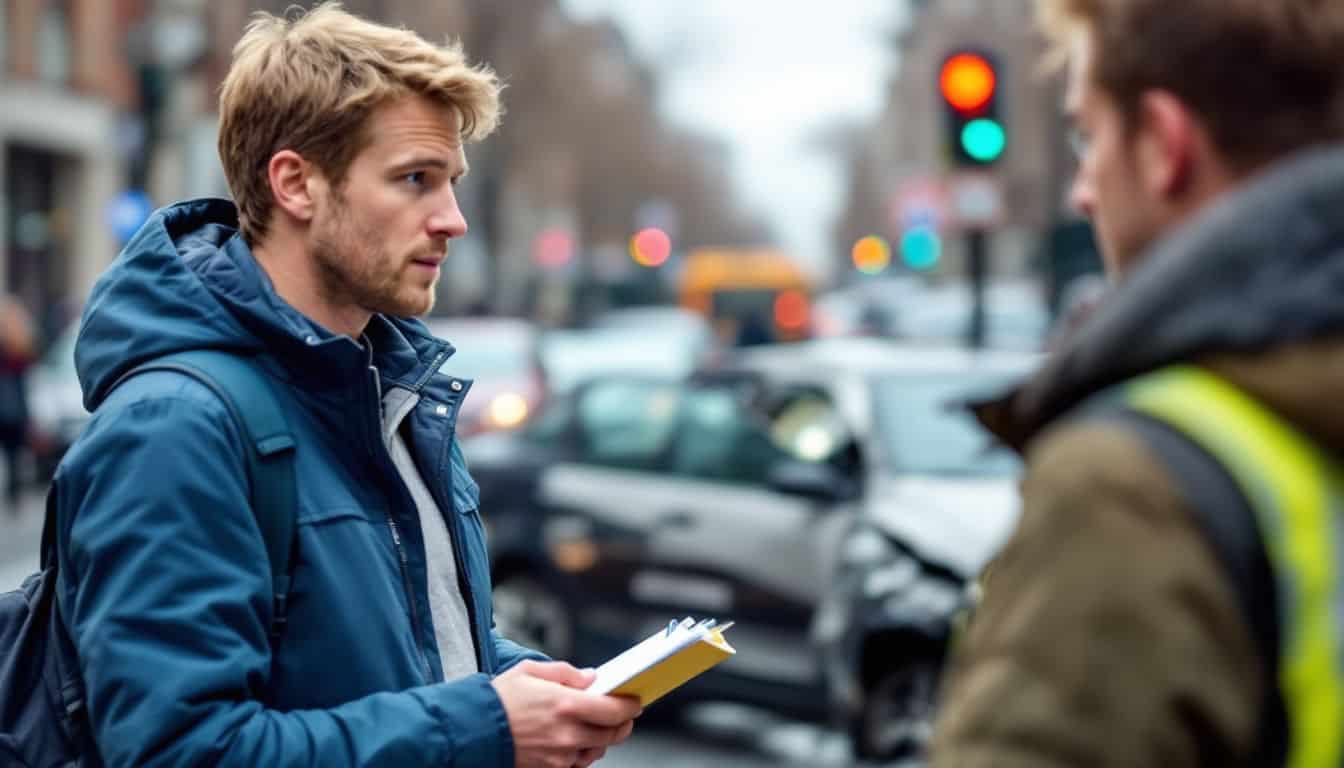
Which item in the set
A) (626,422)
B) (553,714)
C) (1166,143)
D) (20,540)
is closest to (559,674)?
(553,714)

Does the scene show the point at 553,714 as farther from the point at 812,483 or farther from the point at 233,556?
the point at 812,483

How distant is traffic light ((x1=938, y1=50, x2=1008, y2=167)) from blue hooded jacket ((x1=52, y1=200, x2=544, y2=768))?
9107mm

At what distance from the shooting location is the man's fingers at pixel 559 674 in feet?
7.89

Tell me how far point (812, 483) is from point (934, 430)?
71 centimetres

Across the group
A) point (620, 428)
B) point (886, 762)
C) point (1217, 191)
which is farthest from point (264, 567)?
point (620, 428)

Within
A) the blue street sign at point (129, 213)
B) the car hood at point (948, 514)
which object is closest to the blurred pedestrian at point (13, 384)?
the blue street sign at point (129, 213)

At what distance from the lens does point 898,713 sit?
297 inches

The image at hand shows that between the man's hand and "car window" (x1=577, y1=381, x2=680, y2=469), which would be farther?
"car window" (x1=577, y1=381, x2=680, y2=469)

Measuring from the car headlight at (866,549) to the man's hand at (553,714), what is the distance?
512 centimetres

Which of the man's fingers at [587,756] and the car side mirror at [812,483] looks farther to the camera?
the car side mirror at [812,483]

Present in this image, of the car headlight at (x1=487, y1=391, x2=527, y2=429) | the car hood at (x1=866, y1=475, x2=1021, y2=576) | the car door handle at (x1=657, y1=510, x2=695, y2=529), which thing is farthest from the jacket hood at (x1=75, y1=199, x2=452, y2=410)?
the car headlight at (x1=487, y1=391, x2=527, y2=429)

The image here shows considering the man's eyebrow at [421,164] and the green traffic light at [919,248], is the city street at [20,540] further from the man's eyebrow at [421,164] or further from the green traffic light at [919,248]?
the green traffic light at [919,248]

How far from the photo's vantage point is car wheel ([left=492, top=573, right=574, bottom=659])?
8.77 metres

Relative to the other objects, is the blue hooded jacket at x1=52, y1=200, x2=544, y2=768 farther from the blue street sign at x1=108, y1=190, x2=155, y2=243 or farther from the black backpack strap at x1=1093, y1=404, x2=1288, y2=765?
the blue street sign at x1=108, y1=190, x2=155, y2=243
